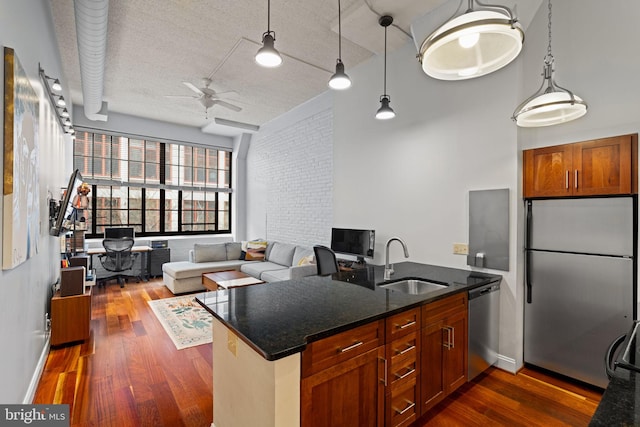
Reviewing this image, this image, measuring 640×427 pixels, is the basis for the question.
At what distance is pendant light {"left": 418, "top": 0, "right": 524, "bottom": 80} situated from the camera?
4.03 ft

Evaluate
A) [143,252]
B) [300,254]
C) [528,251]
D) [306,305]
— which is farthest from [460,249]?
[143,252]

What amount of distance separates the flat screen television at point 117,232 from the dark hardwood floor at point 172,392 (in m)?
3.05

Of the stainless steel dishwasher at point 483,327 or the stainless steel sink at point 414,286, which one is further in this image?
the stainless steel sink at point 414,286

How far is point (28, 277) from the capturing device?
90.1 inches

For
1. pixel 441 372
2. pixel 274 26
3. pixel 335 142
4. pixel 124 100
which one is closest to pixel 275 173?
pixel 335 142

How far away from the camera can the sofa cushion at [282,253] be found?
216 inches

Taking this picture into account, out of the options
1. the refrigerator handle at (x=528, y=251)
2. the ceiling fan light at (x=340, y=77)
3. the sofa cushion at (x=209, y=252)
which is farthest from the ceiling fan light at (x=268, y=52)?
the sofa cushion at (x=209, y=252)

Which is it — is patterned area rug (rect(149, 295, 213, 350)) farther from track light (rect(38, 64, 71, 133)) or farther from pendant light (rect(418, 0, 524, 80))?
pendant light (rect(418, 0, 524, 80))

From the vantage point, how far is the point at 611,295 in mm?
2330

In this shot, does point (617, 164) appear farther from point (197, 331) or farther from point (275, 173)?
point (275, 173)

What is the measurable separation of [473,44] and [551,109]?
1170 mm

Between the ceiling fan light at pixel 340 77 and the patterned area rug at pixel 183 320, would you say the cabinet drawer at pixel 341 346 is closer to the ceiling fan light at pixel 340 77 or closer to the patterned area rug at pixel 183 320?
the ceiling fan light at pixel 340 77

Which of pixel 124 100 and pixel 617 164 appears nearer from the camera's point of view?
pixel 617 164

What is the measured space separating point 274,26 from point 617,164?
3.35 metres
